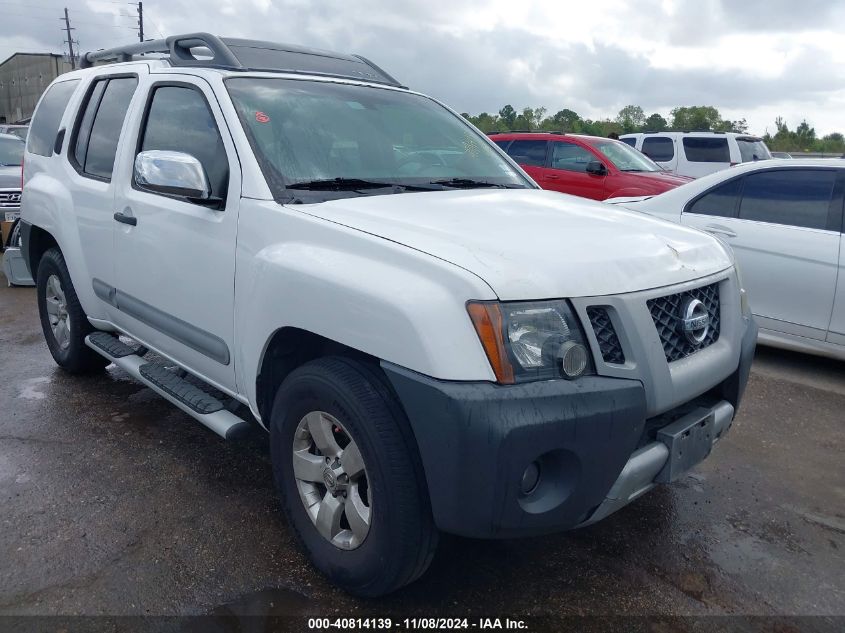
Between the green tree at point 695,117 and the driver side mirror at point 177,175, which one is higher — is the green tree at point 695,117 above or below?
above

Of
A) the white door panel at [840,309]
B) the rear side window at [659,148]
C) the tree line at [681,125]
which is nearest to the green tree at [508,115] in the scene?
the tree line at [681,125]

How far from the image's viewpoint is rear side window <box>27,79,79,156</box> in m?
4.67

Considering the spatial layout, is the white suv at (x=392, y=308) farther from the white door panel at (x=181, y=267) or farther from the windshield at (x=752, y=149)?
the windshield at (x=752, y=149)

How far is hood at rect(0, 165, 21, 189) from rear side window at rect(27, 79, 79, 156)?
5914 millimetres

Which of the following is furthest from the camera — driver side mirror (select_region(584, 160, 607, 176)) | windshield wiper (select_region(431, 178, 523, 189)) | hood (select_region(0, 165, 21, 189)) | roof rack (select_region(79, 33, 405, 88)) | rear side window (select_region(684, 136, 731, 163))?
rear side window (select_region(684, 136, 731, 163))

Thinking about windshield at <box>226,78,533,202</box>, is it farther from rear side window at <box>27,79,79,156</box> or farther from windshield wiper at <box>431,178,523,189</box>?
rear side window at <box>27,79,79,156</box>

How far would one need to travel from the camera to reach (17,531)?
3.00 meters

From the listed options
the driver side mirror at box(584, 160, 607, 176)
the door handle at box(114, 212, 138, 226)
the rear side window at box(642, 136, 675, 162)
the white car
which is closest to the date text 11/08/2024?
the door handle at box(114, 212, 138, 226)

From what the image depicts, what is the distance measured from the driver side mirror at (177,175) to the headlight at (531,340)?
4.63ft

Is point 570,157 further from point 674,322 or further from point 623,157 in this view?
point 674,322

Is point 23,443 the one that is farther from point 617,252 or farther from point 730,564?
point 730,564

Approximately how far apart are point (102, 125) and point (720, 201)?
449cm

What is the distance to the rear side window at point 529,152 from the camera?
36.5 ft

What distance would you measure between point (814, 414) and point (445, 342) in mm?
3453
